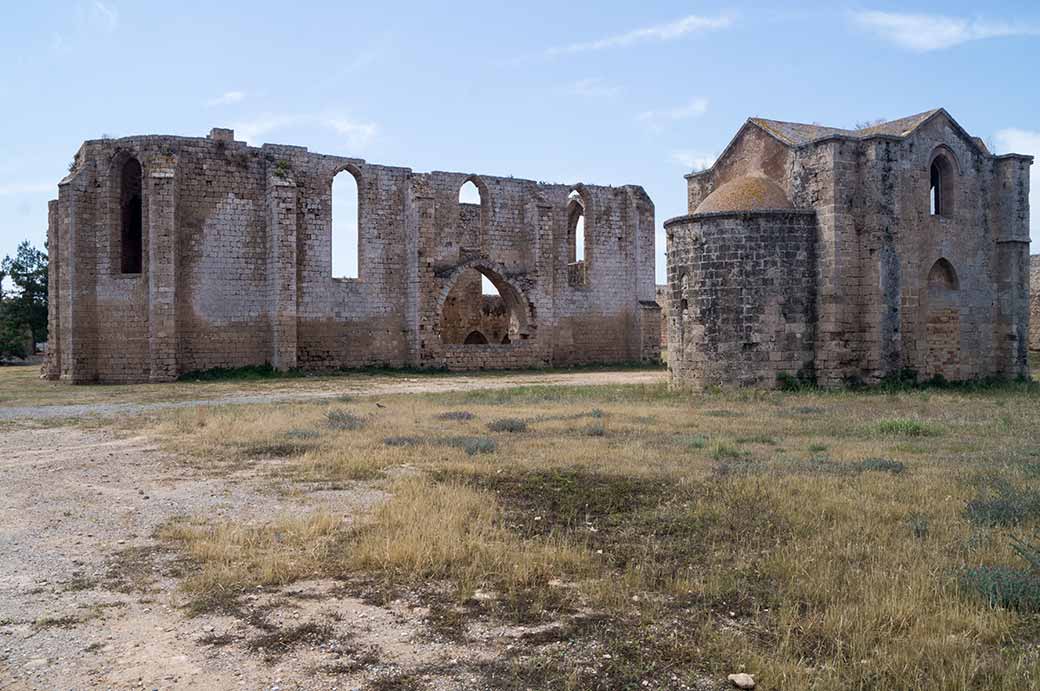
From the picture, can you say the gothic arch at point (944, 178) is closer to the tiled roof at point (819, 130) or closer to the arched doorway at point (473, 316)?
the tiled roof at point (819, 130)

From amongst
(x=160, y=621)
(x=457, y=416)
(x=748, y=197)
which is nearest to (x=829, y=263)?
(x=748, y=197)

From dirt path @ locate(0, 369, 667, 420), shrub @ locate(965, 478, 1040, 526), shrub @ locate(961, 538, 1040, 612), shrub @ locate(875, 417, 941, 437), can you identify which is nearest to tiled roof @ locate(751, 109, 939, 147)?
dirt path @ locate(0, 369, 667, 420)

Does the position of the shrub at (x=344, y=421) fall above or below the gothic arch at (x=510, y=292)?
below

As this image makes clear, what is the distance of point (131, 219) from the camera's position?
81.7 ft

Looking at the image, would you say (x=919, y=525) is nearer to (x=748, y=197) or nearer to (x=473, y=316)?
(x=748, y=197)

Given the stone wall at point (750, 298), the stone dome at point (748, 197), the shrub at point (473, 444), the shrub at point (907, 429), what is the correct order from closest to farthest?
the shrub at point (473, 444), the shrub at point (907, 429), the stone wall at point (750, 298), the stone dome at point (748, 197)

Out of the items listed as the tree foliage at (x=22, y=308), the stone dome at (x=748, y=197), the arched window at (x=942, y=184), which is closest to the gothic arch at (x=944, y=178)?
the arched window at (x=942, y=184)

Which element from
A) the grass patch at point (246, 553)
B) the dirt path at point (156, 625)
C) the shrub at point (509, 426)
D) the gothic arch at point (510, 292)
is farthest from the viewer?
the gothic arch at point (510, 292)

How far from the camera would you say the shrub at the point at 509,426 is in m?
11.6

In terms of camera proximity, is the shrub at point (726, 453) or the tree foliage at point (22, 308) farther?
the tree foliage at point (22, 308)

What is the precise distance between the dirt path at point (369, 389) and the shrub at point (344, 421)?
3833 mm

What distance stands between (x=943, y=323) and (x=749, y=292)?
5582 millimetres

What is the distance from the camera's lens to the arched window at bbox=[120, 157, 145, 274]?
24297mm

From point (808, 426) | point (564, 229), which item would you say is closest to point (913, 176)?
point (808, 426)
